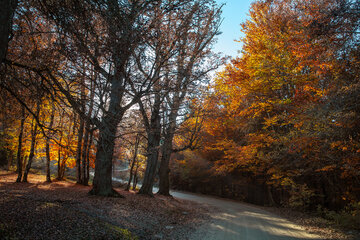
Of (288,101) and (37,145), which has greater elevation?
(288,101)

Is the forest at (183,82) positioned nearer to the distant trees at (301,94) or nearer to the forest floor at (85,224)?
the distant trees at (301,94)

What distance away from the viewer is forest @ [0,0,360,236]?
450 centimetres

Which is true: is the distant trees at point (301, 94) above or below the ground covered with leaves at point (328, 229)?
above

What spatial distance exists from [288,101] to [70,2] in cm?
958

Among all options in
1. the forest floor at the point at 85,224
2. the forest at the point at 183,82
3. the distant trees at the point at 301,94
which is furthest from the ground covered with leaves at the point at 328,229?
the distant trees at the point at 301,94

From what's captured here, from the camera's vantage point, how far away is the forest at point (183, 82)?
4504mm

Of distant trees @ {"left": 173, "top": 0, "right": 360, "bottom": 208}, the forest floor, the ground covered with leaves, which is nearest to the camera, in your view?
the forest floor

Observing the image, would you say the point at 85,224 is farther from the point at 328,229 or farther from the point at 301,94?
the point at 301,94

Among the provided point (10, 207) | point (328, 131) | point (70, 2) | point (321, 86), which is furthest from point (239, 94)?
point (10, 207)

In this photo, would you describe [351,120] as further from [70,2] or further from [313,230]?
[70,2]

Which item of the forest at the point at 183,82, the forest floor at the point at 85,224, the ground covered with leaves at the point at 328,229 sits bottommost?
the ground covered with leaves at the point at 328,229

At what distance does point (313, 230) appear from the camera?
29.2 feet

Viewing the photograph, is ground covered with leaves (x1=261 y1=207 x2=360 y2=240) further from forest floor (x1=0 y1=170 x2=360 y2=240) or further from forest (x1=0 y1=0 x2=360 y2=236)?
forest (x1=0 y1=0 x2=360 y2=236)

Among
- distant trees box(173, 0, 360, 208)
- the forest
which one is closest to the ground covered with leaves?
the forest
